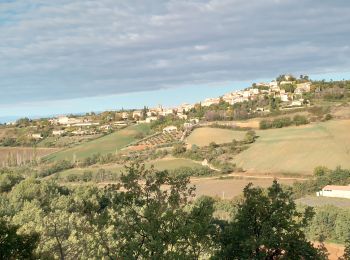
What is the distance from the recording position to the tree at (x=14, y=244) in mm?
13805

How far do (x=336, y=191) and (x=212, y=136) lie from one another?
34.0 meters

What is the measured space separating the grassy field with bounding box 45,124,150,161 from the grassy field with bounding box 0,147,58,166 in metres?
5.15

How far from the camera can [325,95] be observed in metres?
95.8

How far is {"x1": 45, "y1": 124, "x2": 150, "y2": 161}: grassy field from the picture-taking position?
83.4 metres

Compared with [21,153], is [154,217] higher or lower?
higher

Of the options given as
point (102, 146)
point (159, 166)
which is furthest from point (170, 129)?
point (159, 166)

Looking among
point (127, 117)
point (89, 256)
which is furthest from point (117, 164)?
point (127, 117)

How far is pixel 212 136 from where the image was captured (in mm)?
Answer: 76688

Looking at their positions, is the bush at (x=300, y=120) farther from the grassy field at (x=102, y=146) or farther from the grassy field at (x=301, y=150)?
the grassy field at (x=102, y=146)

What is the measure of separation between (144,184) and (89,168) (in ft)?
203

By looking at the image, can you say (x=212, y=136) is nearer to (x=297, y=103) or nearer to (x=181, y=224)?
(x=297, y=103)

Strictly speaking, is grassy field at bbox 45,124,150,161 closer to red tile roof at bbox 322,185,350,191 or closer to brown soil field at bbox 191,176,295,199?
brown soil field at bbox 191,176,295,199

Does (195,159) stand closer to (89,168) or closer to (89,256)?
(89,168)

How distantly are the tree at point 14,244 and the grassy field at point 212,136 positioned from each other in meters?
59.4
